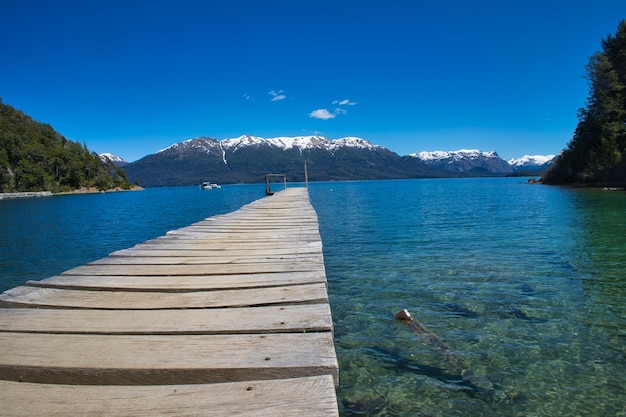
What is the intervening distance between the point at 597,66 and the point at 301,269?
75225 mm

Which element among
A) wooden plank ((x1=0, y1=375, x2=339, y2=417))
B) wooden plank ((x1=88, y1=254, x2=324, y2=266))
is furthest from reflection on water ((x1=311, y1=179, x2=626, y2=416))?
wooden plank ((x1=0, y1=375, x2=339, y2=417))

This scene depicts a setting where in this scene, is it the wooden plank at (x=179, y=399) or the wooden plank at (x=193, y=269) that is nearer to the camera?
the wooden plank at (x=179, y=399)

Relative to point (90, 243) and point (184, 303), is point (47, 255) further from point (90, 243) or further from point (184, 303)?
point (184, 303)

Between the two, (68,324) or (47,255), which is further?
(47,255)

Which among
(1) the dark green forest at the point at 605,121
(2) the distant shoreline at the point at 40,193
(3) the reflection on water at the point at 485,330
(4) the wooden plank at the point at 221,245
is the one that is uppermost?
(1) the dark green forest at the point at 605,121

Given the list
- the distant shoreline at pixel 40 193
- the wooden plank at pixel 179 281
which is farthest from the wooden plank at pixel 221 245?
the distant shoreline at pixel 40 193

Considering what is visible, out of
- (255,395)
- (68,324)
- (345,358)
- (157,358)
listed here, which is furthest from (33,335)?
(345,358)

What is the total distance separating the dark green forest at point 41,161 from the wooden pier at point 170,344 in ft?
481

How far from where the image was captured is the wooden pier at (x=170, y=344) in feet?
6.32

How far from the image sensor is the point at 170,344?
2.61 metres

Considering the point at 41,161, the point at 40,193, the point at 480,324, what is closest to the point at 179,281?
the point at 480,324

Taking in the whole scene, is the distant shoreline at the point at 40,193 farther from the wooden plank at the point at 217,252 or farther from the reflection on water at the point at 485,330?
the reflection on water at the point at 485,330

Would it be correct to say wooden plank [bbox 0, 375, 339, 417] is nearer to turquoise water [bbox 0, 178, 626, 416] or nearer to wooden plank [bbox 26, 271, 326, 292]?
wooden plank [bbox 26, 271, 326, 292]

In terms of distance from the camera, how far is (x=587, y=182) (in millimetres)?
64188
